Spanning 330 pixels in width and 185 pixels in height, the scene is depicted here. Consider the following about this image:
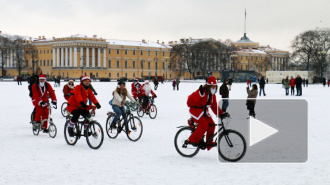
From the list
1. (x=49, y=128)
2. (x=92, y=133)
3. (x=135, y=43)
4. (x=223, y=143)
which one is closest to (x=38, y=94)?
(x=49, y=128)

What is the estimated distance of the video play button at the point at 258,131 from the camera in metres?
11.0

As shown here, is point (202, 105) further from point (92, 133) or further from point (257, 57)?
point (257, 57)

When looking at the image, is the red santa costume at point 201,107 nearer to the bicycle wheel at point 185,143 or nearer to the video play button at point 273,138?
the bicycle wheel at point 185,143

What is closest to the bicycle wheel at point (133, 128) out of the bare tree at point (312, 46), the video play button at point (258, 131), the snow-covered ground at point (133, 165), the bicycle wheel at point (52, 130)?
the snow-covered ground at point (133, 165)

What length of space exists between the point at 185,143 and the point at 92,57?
107m

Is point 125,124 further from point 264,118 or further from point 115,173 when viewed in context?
point 264,118

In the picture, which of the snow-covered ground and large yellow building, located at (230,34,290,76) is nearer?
the snow-covered ground

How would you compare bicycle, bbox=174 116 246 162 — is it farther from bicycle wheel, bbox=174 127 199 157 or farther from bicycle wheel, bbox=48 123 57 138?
bicycle wheel, bbox=48 123 57 138

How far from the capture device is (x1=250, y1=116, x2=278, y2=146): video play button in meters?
11.0

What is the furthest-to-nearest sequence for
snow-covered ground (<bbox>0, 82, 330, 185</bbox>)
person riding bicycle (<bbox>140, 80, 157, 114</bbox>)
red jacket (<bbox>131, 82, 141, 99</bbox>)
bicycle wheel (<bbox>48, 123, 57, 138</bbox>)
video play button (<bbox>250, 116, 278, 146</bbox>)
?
red jacket (<bbox>131, 82, 141, 99</bbox>)
person riding bicycle (<bbox>140, 80, 157, 114</bbox>)
bicycle wheel (<bbox>48, 123, 57, 138</bbox>)
video play button (<bbox>250, 116, 278, 146</bbox>)
snow-covered ground (<bbox>0, 82, 330, 185</bbox>)

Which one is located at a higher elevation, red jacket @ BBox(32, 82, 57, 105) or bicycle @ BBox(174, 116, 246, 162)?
red jacket @ BBox(32, 82, 57, 105)

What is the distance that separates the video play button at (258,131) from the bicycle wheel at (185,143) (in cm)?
190

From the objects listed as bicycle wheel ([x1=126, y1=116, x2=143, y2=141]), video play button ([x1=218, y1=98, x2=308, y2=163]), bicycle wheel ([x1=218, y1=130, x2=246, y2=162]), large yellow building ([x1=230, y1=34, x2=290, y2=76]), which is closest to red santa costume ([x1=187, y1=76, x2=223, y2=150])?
bicycle wheel ([x1=218, y1=130, x2=246, y2=162])

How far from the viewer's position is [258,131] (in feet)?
42.7
